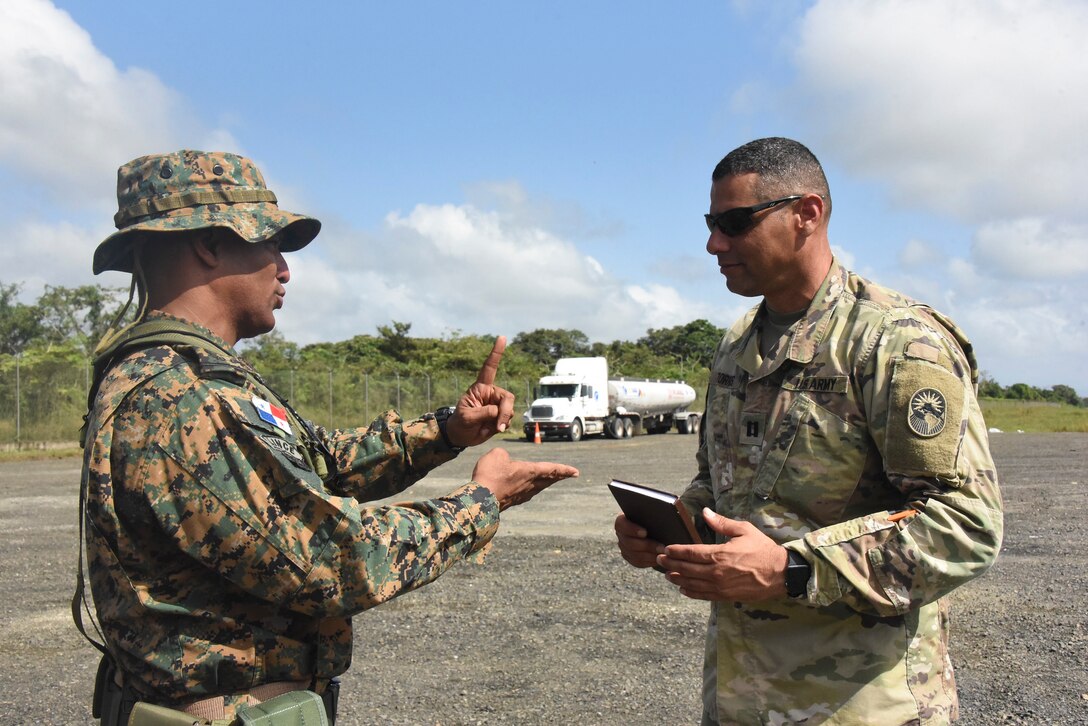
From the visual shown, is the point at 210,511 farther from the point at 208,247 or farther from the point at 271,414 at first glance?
the point at 208,247

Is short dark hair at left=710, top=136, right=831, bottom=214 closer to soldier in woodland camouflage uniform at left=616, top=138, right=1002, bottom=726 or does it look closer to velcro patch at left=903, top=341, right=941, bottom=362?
soldier in woodland camouflage uniform at left=616, top=138, right=1002, bottom=726

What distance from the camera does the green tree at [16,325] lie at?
31062 mm

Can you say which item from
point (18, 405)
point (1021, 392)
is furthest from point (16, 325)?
point (1021, 392)

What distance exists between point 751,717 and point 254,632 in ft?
4.49

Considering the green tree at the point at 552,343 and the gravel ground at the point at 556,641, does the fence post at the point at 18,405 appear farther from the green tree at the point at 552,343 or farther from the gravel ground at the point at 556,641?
the green tree at the point at 552,343

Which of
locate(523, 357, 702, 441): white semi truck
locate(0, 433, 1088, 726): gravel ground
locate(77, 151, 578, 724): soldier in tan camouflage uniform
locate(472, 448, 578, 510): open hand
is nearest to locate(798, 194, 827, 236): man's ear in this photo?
locate(472, 448, 578, 510): open hand

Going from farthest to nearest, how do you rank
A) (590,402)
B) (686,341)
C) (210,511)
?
(686,341)
(590,402)
(210,511)

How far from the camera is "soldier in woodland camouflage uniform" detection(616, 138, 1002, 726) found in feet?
7.29

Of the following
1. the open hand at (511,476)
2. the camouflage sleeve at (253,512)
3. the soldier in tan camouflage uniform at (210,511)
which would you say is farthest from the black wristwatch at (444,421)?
the camouflage sleeve at (253,512)

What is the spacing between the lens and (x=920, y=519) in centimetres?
220

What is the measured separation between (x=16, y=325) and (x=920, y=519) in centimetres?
3513

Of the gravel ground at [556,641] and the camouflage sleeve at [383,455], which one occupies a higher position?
the camouflage sleeve at [383,455]

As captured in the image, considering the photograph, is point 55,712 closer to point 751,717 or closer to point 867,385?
point 751,717

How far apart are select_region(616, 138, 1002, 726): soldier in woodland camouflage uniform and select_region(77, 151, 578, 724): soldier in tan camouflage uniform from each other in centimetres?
76
